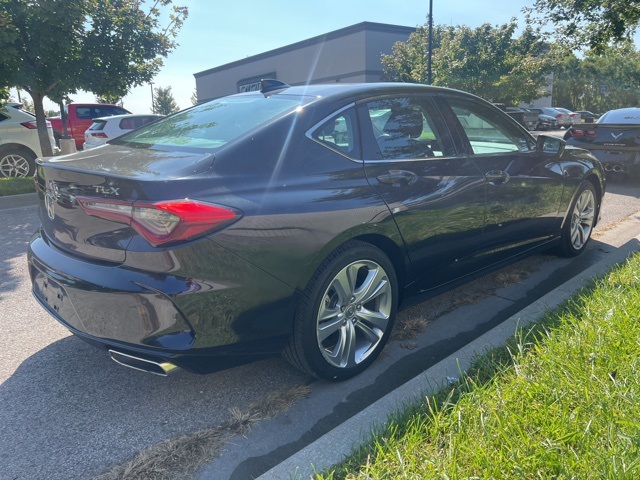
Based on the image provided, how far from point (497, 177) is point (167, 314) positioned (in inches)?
101

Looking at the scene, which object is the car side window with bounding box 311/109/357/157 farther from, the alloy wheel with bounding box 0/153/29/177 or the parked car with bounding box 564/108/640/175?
the alloy wheel with bounding box 0/153/29/177

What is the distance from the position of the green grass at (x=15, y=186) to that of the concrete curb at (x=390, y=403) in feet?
27.2

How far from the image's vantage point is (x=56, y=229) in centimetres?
262

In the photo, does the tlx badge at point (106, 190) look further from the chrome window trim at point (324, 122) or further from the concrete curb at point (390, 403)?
the concrete curb at point (390, 403)

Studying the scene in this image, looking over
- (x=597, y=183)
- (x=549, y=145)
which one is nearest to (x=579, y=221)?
(x=597, y=183)

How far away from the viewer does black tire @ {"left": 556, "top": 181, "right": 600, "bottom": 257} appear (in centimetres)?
475

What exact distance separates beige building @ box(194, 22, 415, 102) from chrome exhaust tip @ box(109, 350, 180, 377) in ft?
92.3

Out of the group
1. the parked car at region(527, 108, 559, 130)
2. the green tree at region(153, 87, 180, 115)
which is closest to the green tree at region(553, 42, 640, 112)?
the parked car at region(527, 108, 559, 130)

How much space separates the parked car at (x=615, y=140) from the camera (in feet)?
28.9

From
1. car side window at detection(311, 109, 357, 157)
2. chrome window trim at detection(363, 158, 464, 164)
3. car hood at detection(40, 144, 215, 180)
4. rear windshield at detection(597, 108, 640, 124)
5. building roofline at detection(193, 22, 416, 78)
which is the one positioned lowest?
rear windshield at detection(597, 108, 640, 124)

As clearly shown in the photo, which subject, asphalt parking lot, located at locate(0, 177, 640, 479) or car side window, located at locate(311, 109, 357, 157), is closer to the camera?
asphalt parking lot, located at locate(0, 177, 640, 479)

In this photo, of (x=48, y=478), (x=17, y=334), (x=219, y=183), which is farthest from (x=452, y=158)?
(x=17, y=334)

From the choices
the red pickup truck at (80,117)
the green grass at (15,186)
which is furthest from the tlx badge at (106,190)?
the red pickup truck at (80,117)

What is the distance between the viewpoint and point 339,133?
2.88 meters
